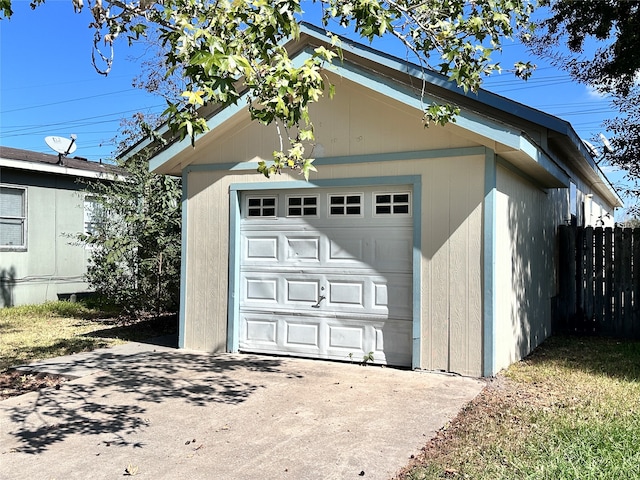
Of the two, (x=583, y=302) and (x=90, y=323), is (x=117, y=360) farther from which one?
(x=583, y=302)

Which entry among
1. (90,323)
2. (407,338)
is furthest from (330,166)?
(90,323)

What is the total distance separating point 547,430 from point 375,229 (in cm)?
338

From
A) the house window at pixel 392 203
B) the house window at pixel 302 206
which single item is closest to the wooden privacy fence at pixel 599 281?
the house window at pixel 392 203

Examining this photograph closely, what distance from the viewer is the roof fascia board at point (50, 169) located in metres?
12.7

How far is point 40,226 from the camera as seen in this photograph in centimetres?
1373

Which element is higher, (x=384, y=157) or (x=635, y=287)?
(x=384, y=157)

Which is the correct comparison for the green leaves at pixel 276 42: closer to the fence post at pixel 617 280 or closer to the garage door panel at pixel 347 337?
the garage door panel at pixel 347 337

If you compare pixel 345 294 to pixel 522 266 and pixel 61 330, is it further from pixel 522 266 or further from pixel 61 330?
pixel 61 330

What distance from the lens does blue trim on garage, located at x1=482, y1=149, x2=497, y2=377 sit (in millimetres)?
6484

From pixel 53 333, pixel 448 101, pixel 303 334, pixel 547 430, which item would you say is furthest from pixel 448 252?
pixel 53 333

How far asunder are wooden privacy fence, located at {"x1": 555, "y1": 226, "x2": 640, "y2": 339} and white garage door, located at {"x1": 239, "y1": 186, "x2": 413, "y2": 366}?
4691mm

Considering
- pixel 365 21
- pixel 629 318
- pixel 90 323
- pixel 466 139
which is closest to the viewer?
pixel 365 21

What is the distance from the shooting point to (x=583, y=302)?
33.6 ft

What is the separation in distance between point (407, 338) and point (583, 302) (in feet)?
15.9
